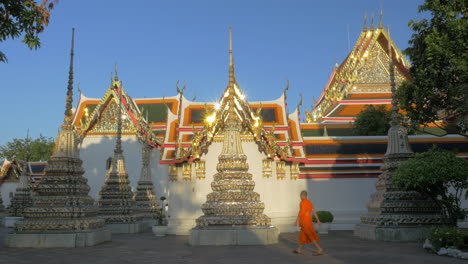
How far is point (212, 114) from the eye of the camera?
15.2 m

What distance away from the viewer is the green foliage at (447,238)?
8.76 meters

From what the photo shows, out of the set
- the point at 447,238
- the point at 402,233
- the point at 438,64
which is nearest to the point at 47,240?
the point at 402,233

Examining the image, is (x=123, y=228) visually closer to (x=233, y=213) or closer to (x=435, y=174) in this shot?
(x=233, y=213)

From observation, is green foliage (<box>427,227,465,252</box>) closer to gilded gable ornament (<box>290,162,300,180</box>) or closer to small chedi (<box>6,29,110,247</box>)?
gilded gable ornament (<box>290,162,300,180</box>)

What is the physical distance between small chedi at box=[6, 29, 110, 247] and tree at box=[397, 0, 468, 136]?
948cm

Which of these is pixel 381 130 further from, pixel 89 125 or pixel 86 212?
pixel 89 125

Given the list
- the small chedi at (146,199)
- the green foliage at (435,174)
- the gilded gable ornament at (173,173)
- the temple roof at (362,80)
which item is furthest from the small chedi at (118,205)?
the temple roof at (362,80)

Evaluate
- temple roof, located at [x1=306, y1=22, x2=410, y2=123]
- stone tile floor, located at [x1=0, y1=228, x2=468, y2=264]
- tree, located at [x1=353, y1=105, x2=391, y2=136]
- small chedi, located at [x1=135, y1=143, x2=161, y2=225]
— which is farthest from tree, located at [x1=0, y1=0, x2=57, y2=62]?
temple roof, located at [x1=306, y1=22, x2=410, y2=123]

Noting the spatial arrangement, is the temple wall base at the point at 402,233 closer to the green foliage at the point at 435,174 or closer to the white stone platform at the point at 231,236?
the green foliage at the point at 435,174

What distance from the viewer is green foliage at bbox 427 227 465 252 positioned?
8758 mm

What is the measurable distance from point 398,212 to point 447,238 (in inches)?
129

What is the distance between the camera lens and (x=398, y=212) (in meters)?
12.1

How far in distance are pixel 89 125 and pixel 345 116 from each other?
678 inches

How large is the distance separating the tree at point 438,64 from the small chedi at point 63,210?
9.48m
